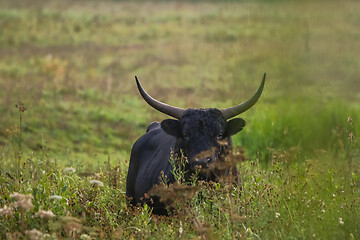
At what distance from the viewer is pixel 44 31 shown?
1248 inches

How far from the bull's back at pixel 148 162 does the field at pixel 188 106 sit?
26cm

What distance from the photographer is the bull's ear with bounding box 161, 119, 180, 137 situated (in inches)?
284

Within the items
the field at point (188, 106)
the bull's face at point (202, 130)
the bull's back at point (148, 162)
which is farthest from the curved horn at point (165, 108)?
the field at point (188, 106)

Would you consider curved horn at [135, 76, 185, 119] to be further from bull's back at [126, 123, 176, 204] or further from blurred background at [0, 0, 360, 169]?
blurred background at [0, 0, 360, 169]

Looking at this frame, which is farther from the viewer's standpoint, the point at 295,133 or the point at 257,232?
the point at 295,133

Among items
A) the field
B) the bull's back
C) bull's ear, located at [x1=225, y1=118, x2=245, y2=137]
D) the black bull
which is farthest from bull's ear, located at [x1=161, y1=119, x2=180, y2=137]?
the field

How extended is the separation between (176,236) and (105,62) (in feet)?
62.3

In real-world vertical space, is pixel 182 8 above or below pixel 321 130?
above

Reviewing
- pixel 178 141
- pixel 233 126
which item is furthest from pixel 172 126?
pixel 233 126

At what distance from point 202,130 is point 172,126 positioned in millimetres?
543

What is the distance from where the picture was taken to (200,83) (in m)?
19.9

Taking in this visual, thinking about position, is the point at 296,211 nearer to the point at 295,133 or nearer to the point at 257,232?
the point at 257,232

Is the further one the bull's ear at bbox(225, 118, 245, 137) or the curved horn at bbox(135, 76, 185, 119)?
the curved horn at bbox(135, 76, 185, 119)

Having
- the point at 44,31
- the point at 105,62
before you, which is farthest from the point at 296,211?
the point at 44,31
